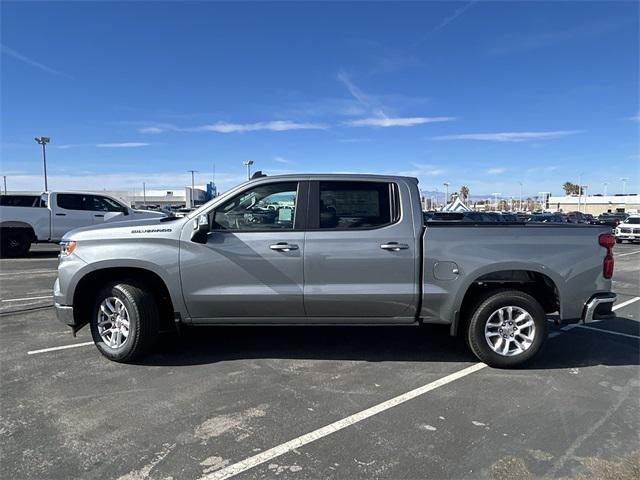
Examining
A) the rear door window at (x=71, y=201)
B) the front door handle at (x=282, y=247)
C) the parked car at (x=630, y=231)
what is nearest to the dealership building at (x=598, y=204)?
the parked car at (x=630, y=231)

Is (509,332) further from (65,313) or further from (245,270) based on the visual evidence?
(65,313)

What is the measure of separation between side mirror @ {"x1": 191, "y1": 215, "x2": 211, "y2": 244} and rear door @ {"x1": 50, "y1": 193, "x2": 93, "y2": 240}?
35.6ft

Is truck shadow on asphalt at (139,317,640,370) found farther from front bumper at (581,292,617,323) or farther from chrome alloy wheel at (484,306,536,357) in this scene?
front bumper at (581,292,617,323)

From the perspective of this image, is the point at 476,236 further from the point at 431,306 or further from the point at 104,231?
the point at 104,231

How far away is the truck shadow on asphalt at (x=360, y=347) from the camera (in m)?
4.85

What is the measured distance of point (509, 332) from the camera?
14.9ft

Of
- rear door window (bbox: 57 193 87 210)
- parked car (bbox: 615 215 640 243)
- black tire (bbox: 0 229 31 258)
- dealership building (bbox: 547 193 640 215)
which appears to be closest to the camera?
black tire (bbox: 0 229 31 258)

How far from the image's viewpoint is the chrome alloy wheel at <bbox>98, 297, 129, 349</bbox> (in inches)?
180

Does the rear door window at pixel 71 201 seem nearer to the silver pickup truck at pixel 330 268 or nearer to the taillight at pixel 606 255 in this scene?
the silver pickup truck at pixel 330 268

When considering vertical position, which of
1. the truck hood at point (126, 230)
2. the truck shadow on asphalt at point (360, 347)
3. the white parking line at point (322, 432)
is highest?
the truck hood at point (126, 230)

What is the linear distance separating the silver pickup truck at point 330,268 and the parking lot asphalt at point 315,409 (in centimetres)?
48

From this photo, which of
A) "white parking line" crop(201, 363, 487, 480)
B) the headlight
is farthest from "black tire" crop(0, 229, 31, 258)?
"white parking line" crop(201, 363, 487, 480)

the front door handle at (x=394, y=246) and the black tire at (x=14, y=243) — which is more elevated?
the front door handle at (x=394, y=246)

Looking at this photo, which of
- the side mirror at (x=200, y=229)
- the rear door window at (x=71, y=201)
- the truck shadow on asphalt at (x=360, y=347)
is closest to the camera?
the side mirror at (x=200, y=229)
